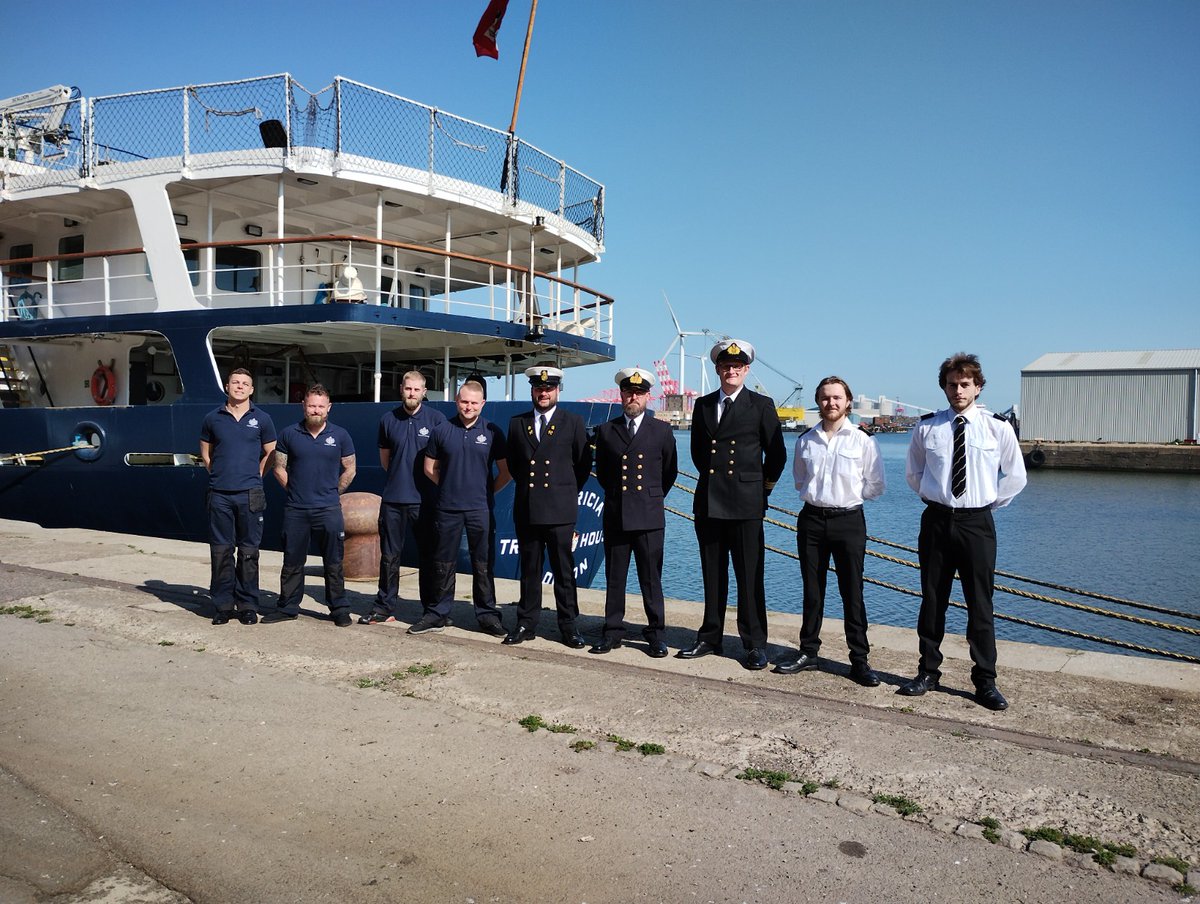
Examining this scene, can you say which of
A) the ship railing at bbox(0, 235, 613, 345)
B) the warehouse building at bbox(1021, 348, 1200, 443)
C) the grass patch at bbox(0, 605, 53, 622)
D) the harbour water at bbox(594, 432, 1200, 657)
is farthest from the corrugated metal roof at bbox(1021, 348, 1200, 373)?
the grass patch at bbox(0, 605, 53, 622)

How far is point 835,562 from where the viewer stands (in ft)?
16.1

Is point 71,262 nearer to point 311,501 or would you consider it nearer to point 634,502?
point 311,501

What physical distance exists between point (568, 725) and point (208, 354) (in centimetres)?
810

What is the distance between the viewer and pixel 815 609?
16.5ft

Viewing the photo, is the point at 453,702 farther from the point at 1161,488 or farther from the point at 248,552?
the point at 1161,488

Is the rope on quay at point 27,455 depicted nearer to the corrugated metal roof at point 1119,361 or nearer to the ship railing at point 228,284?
the ship railing at point 228,284

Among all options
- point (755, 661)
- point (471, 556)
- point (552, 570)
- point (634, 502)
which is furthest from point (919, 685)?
point (471, 556)

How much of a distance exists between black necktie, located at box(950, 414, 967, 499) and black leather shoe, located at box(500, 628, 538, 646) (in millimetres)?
2742

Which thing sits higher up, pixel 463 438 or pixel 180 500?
pixel 463 438

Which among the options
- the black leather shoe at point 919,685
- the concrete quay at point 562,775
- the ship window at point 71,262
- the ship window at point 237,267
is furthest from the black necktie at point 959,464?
the ship window at point 71,262

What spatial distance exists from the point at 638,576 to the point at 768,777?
2.08m

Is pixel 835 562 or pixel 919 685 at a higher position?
pixel 835 562

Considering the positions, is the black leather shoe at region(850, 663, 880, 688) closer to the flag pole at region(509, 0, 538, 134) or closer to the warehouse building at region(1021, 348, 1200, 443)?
the flag pole at region(509, 0, 538, 134)

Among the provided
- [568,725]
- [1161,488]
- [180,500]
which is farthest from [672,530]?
[1161,488]
